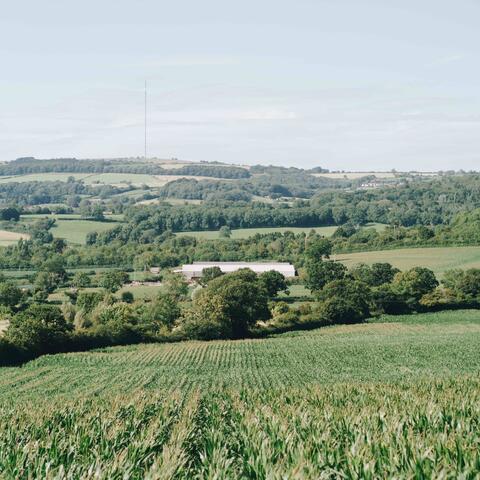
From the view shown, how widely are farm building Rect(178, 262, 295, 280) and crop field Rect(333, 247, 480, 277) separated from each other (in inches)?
350

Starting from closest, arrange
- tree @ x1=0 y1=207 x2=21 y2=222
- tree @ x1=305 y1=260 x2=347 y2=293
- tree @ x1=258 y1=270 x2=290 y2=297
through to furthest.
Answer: tree @ x1=258 y1=270 x2=290 y2=297, tree @ x1=305 y1=260 x2=347 y2=293, tree @ x1=0 y1=207 x2=21 y2=222

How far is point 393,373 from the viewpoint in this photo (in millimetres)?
43562

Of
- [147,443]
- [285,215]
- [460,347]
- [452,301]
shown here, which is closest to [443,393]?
[147,443]

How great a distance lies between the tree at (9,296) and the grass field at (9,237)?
52.3 meters

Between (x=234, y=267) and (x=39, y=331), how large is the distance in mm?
50894

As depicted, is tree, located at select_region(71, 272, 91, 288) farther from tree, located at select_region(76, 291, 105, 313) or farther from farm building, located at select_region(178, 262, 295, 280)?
tree, located at select_region(76, 291, 105, 313)

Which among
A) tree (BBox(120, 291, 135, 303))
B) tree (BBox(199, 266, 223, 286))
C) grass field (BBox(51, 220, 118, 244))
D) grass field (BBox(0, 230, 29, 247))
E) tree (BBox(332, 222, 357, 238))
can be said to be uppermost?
tree (BBox(332, 222, 357, 238))

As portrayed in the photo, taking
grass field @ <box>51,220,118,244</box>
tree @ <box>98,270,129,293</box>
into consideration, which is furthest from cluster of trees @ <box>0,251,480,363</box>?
grass field @ <box>51,220,118,244</box>

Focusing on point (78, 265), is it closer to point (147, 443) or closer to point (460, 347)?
point (460, 347)

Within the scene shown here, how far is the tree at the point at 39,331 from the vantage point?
2254 inches

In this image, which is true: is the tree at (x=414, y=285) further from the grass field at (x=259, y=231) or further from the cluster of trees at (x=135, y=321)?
the grass field at (x=259, y=231)

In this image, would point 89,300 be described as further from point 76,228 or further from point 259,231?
point 76,228

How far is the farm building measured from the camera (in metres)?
101

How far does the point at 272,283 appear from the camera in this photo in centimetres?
8456
